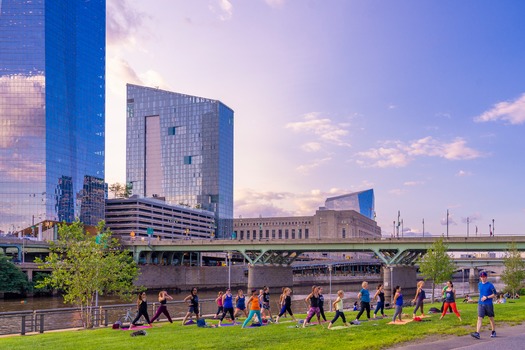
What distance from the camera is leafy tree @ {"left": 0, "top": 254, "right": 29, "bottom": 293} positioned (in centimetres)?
9425

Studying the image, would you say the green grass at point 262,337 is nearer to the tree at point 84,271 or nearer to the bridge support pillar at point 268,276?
the tree at point 84,271

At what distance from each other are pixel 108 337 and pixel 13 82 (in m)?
169

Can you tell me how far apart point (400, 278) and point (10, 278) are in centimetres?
6966

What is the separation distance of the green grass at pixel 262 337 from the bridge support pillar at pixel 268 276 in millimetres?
92777

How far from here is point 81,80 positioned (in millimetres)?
194625

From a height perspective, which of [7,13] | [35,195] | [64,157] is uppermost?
[7,13]

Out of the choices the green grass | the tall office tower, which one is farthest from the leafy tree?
the tall office tower

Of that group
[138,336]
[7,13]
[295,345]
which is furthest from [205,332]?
[7,13]

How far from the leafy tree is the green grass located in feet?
242

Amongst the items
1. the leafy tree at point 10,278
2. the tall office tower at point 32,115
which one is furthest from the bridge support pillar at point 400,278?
the tall office tower at point 32,115

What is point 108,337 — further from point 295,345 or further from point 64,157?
point 64,157

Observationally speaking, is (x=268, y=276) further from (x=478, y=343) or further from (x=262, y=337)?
(x=478, y=343)

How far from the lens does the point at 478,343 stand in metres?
21.0

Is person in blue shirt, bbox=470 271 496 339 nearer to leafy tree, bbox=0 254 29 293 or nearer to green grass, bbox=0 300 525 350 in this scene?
green grass, bbox=0 300 525 350
